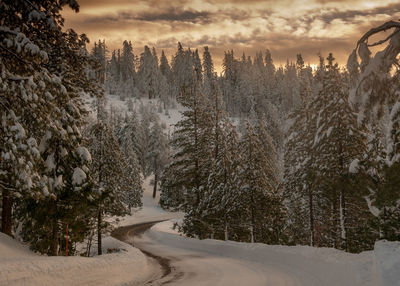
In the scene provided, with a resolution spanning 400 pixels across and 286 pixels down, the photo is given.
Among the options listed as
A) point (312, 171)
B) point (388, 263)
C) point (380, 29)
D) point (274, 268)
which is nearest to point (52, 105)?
point (380, 29)

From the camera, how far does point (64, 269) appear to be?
37.8 ft

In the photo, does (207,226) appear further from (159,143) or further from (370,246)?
(159,143)

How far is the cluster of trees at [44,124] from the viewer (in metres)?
9.52

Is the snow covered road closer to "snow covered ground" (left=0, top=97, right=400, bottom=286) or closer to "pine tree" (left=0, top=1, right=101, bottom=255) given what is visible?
"snow covered ground" (left=0, top=97, right=400, bottom=286)

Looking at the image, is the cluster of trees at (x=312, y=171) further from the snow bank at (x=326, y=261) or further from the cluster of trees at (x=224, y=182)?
the snow bank at (x=326, y=261)

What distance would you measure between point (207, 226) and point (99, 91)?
63.6 ft

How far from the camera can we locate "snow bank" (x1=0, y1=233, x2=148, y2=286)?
384 inches

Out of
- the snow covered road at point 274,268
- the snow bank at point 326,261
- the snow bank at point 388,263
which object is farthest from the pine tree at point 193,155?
the snow bank at point 388,263

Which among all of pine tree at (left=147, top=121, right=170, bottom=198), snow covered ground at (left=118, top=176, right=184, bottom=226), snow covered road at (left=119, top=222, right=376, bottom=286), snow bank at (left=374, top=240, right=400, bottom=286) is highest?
pine tree at (left=147, top=121, right=170, bottom=198)

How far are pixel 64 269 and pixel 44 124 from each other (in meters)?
4.62

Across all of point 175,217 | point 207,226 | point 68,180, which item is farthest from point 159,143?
point 68,180

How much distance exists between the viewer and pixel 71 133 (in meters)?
13.9

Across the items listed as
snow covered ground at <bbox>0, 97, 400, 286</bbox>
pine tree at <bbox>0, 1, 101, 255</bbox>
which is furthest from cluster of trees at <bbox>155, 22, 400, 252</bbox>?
pine tree at <bbox>0, 1, 101, 255</bbox>

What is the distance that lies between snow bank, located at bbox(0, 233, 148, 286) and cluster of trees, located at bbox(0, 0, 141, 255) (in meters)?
1.80
